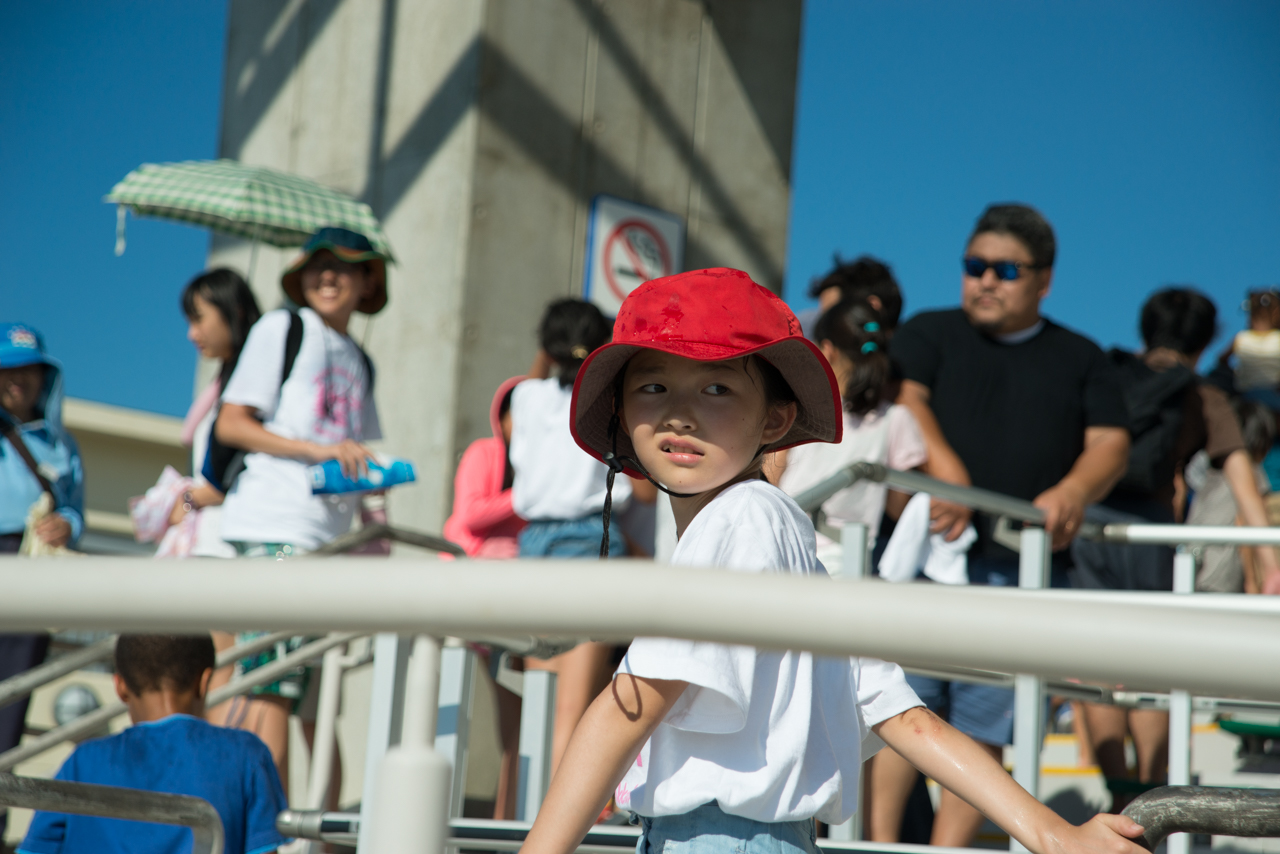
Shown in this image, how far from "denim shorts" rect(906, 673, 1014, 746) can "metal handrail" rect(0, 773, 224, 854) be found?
2.15 m

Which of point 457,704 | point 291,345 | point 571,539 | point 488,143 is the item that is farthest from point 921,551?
point 488,143

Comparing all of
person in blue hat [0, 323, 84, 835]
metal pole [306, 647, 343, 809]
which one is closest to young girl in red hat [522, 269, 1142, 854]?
metal pole [306, 647, 343, 809]

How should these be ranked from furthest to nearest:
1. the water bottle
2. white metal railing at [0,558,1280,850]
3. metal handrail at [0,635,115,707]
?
the water bottle
metal handrail at [0,635,115,707]
white metal railing at [0,558,1280,850]

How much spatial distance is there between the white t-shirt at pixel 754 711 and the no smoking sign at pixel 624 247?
4.77 metres

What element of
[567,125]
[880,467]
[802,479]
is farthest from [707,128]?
[880,467]

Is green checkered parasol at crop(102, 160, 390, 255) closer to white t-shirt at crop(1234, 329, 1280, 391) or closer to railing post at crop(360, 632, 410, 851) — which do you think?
railing post at crop(360, 632, 410, 851)

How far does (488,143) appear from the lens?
6086 millimetres

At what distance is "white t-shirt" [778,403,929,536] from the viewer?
3814 mm

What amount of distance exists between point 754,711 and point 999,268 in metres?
2.88

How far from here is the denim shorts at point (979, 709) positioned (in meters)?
3.59

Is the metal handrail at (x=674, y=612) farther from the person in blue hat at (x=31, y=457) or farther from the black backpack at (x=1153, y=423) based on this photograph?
the person in blue hat at (x=31, y=457)

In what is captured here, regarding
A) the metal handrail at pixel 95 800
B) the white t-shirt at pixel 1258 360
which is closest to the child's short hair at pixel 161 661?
the metal handrail at pixel 95 800

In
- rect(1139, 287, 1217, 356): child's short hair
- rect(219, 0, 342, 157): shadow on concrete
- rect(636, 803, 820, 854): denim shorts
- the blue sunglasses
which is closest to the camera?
rect(636, 803, 820, 854): denim shorts

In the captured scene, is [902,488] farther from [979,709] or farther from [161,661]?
[161,661]
